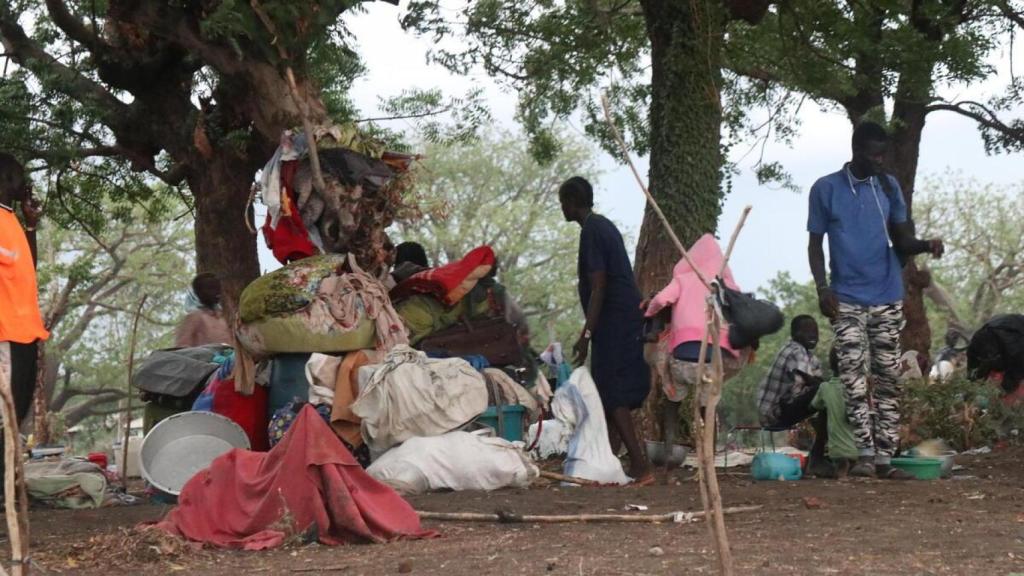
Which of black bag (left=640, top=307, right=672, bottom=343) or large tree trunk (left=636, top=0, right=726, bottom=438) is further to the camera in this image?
large tree trunk (left=636, top=0, right=726, bottom=438)

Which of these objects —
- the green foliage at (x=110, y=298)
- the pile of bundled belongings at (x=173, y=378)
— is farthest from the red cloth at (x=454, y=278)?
the green foliage at (x=110, y=298)

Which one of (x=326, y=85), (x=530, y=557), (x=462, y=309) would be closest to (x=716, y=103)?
(x=462, y=309)

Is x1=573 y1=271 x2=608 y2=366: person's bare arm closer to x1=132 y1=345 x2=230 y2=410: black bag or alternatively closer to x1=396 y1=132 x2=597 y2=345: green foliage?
x1=132 y1=345 x2=230 y2=410: black bag

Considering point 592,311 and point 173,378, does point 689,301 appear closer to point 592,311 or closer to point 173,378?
point 592,311

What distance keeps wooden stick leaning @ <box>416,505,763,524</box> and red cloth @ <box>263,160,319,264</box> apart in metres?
2.96

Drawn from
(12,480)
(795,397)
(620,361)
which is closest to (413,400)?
(620,361)

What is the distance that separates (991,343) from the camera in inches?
523

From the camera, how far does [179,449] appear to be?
830 cm

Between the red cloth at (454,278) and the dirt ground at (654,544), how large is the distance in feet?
6.30

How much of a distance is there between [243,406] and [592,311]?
2260 millimetres

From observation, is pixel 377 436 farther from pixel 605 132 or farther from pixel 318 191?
pixel 605 132

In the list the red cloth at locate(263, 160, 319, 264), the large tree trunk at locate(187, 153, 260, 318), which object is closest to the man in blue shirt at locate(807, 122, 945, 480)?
the red cloth at locate(263, 160, 319, 264)

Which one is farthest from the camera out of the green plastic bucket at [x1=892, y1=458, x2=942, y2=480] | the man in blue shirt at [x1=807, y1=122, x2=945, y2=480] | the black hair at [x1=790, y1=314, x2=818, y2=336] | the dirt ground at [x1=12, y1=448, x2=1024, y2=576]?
the black hair at [x1=790, y1=314, x2=818, y2=336]

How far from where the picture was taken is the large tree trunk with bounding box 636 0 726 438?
1094 cm
